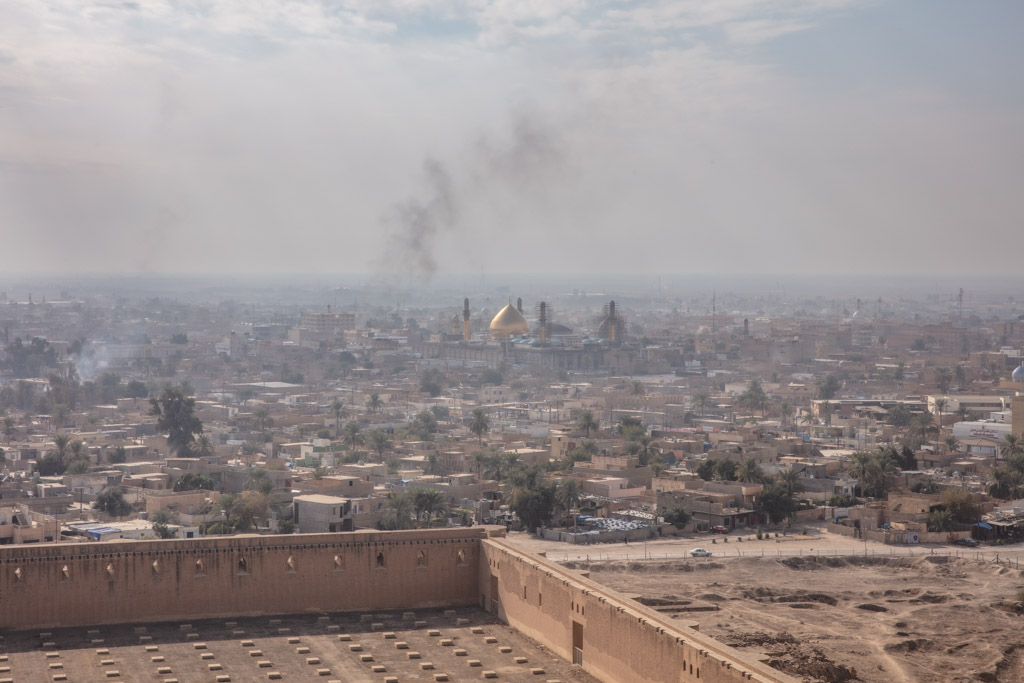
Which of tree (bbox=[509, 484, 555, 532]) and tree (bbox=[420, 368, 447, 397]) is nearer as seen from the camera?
tree (bbox=[509, 484, 555, 532])

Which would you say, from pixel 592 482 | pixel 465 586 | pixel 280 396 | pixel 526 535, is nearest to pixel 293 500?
pixel 526 535

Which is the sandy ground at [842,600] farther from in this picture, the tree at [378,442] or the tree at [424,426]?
the tree at [424,426]

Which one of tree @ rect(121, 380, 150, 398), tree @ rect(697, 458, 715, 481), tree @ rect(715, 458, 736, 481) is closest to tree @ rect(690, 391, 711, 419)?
tree @ rect(697, 458, 715, 481)

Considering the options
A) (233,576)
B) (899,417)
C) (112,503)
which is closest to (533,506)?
(112,503)

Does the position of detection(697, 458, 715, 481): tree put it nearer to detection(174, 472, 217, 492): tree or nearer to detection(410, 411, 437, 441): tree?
detection(174, 472, 217, 492): tree

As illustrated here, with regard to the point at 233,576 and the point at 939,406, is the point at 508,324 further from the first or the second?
the point at 233,576

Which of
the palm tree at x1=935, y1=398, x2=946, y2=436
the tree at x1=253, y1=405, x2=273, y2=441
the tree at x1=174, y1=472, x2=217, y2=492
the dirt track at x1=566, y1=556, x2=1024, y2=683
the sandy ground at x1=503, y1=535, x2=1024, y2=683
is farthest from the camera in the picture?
the palm tree at x1=935, y1=398, x2=946, y2=436

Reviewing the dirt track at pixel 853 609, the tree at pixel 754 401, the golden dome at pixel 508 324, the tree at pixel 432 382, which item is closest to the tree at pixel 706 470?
the dirt track at pixel 853 609
